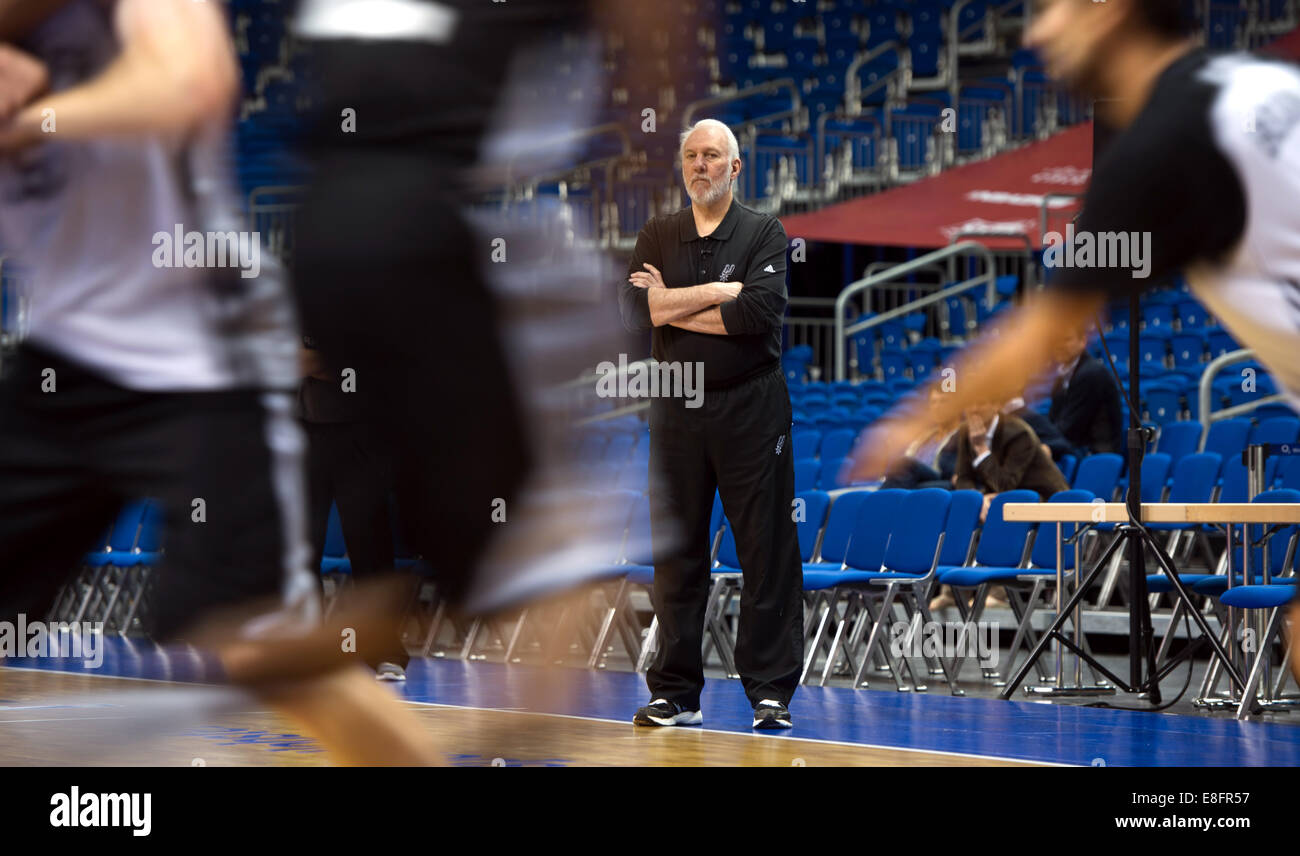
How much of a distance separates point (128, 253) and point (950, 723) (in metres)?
3.91

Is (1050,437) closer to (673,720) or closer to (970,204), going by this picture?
(673,720)

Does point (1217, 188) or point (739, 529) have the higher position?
point (1217, 188)

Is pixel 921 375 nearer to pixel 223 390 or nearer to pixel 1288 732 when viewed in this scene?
pixel 1288 732

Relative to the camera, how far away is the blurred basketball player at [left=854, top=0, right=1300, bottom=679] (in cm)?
209

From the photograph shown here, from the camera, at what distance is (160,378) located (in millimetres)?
2438

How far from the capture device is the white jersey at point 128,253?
95.9 inches

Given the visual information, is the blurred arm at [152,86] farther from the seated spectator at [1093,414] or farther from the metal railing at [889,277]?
the metal railing at [889,277]

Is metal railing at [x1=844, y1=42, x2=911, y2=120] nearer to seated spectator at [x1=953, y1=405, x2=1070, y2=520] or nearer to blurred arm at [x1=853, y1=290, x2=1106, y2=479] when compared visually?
seated spectator at [x1=953, y1=405, x2=1070, y2=520]

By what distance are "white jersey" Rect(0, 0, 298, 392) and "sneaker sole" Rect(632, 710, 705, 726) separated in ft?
10.00

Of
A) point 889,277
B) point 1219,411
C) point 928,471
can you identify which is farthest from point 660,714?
point 889,277

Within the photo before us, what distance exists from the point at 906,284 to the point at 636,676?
943 cm

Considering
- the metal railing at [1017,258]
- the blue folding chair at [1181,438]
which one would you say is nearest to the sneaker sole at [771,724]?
the blue folding chair at [1181,438]

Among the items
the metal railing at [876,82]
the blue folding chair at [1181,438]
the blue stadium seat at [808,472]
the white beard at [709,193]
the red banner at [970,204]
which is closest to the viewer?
the white beard at [709,193]
